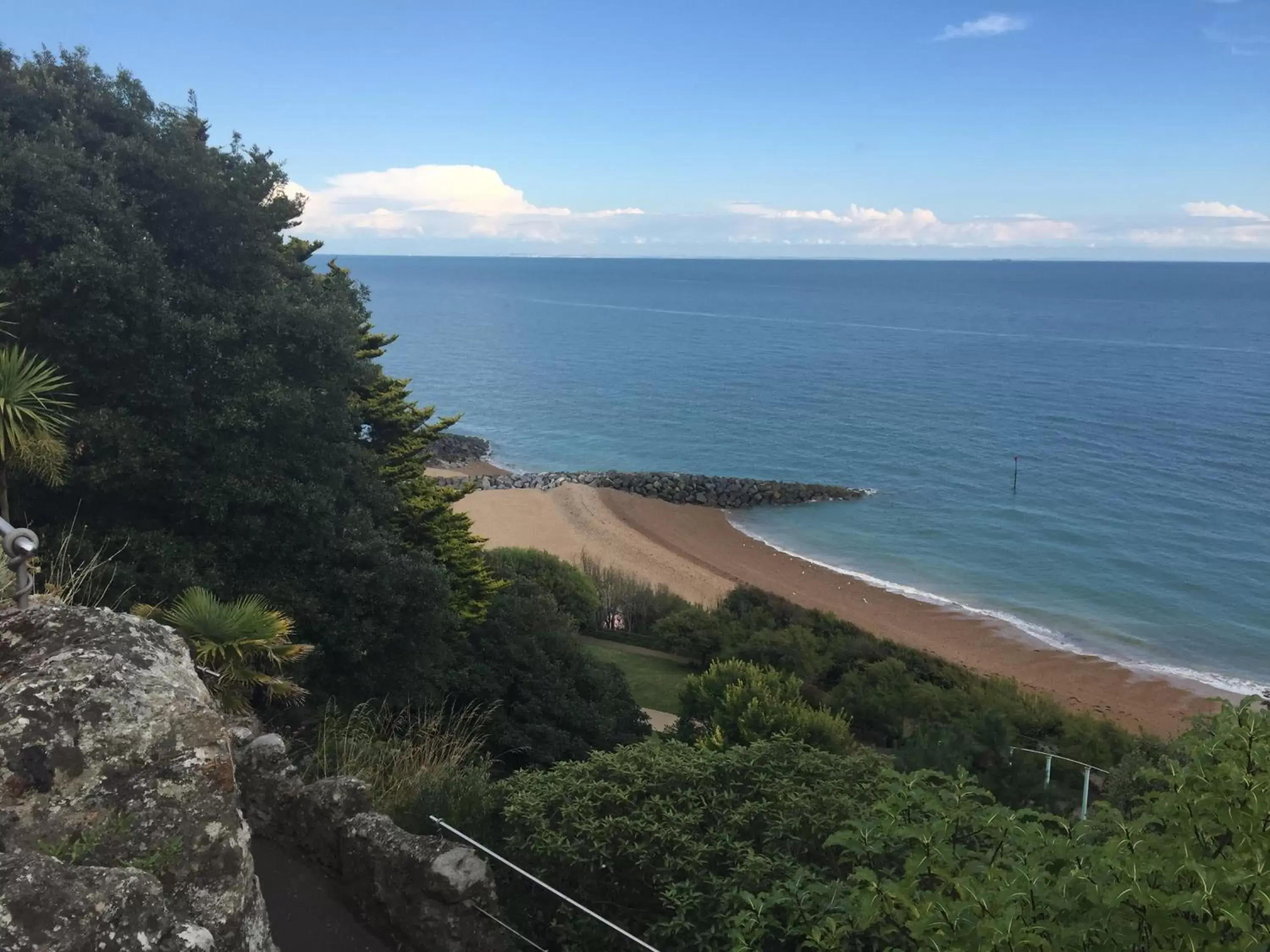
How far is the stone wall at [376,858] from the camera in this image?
493 cm

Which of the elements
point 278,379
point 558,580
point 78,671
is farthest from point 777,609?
point 78,671

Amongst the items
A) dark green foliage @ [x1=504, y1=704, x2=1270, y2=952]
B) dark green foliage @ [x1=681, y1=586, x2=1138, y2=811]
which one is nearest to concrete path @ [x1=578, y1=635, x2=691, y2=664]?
dark green foliage @ [x1=681, y1=586, x2=1138, y2=811]

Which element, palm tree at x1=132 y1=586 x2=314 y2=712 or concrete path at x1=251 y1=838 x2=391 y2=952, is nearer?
concrete path at x1=251 y1=838 x2=391 y2=952

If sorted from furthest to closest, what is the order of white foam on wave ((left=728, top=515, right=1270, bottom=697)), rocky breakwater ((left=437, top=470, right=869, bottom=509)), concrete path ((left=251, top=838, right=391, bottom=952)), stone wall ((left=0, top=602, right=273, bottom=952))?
rocky breakwater ((left=437, top=470, right=869, bottom=509))
white foam on wave ((left=728, top=515, right=1270, bottom=697))
concrete path ((left=251, top=838, right=391, bottom=952))
stone wall ((left=0, top=602, right=273, bottom=952))

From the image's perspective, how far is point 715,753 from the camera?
6.25 metres

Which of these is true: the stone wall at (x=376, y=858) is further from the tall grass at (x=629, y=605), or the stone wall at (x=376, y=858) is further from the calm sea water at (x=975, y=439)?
the calm sea water at (x=975, y=439)

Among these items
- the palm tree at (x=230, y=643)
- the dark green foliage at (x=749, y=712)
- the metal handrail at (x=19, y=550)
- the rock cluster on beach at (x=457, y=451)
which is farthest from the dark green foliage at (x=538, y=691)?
the rock cluster on beach at (x=457, y=451)

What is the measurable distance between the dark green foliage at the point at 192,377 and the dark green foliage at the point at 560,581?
8764mm

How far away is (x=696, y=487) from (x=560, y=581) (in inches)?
898

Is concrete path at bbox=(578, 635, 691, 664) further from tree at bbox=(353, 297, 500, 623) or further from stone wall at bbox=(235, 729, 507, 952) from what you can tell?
stone wall at bbox=(235, 729, 507, 952)

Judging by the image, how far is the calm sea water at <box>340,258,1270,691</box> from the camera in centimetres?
3142

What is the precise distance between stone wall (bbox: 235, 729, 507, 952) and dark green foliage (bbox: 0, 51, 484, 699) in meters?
5.12

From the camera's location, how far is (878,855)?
438cm

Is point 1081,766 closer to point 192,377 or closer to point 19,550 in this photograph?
point 19,550
